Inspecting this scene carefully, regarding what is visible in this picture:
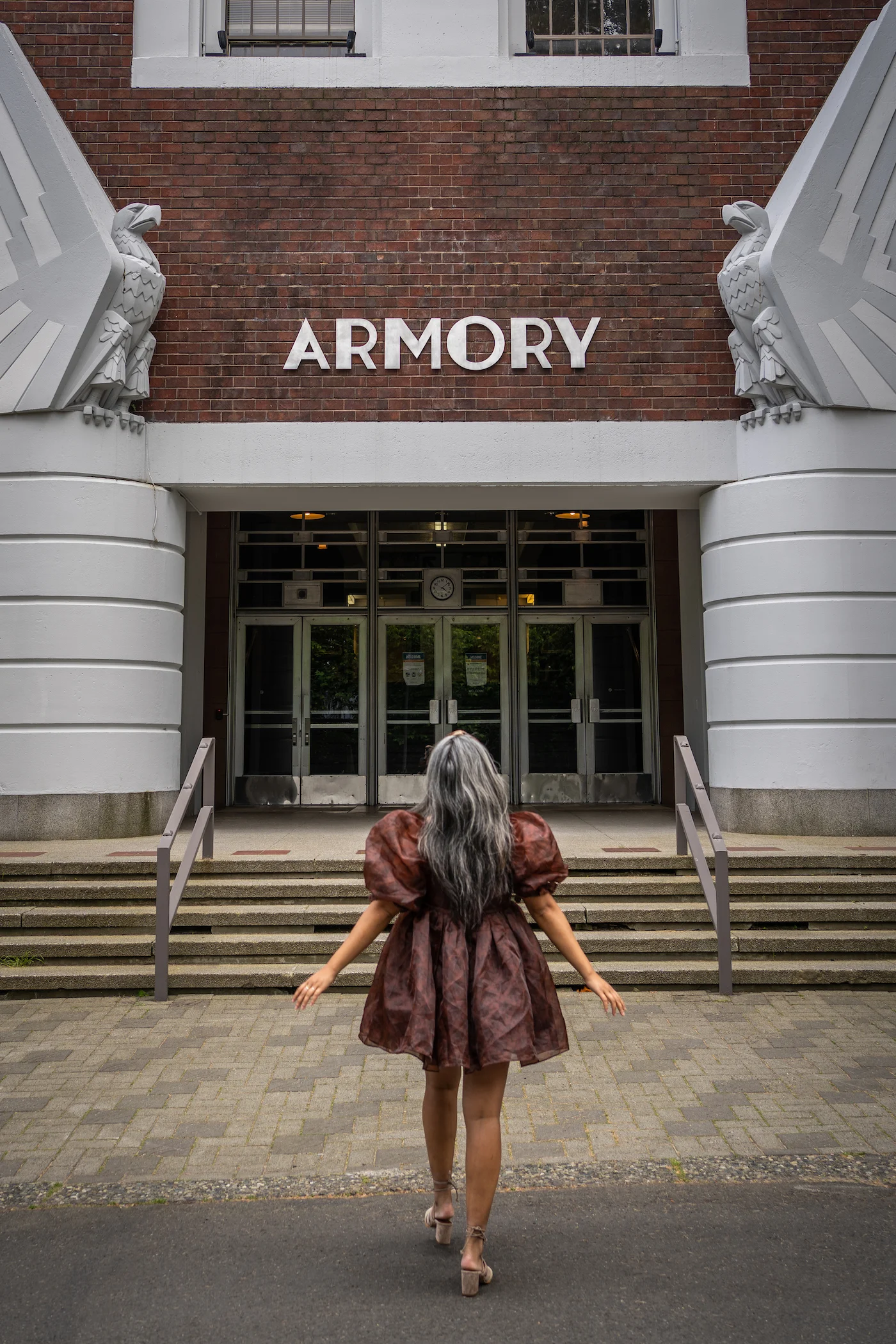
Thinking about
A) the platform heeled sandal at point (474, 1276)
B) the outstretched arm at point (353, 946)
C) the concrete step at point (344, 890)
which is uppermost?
the outstretched arm at point (353, 946)

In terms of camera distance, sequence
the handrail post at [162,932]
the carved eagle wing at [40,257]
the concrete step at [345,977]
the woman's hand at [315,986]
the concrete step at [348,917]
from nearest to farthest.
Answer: the woman's hand at [315,986]
the handrail post at [162,932]
the concrete step at [345,977]
the concrete step at [348,917]
the carved eagle wing at [40,257]

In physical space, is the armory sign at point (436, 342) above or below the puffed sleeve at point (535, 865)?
above

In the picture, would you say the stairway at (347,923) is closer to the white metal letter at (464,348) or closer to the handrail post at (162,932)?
the handrail post at (162,932)

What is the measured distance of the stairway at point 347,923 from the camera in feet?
22.3

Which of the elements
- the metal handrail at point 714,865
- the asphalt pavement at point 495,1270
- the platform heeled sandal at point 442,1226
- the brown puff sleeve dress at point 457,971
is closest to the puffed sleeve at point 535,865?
the brown puff sleeve dress at point 457,971

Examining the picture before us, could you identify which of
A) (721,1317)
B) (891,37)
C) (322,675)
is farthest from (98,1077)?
(891,37)

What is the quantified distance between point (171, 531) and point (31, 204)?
302 cm

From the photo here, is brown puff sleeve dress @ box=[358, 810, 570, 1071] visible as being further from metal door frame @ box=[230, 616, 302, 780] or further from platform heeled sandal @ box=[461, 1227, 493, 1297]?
metal door frame @ box=[230, 616, 302, 780]

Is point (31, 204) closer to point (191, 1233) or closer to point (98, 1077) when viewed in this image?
point (98, 1077)

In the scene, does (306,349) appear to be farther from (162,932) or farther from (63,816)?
(162,932)

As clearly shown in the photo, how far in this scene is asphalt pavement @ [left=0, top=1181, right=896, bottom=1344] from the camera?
9.80ft

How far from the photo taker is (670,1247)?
3.46 meters

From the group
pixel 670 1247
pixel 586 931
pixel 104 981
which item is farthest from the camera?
pixel 586 931

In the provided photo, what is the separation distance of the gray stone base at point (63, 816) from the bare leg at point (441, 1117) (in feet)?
21.5
